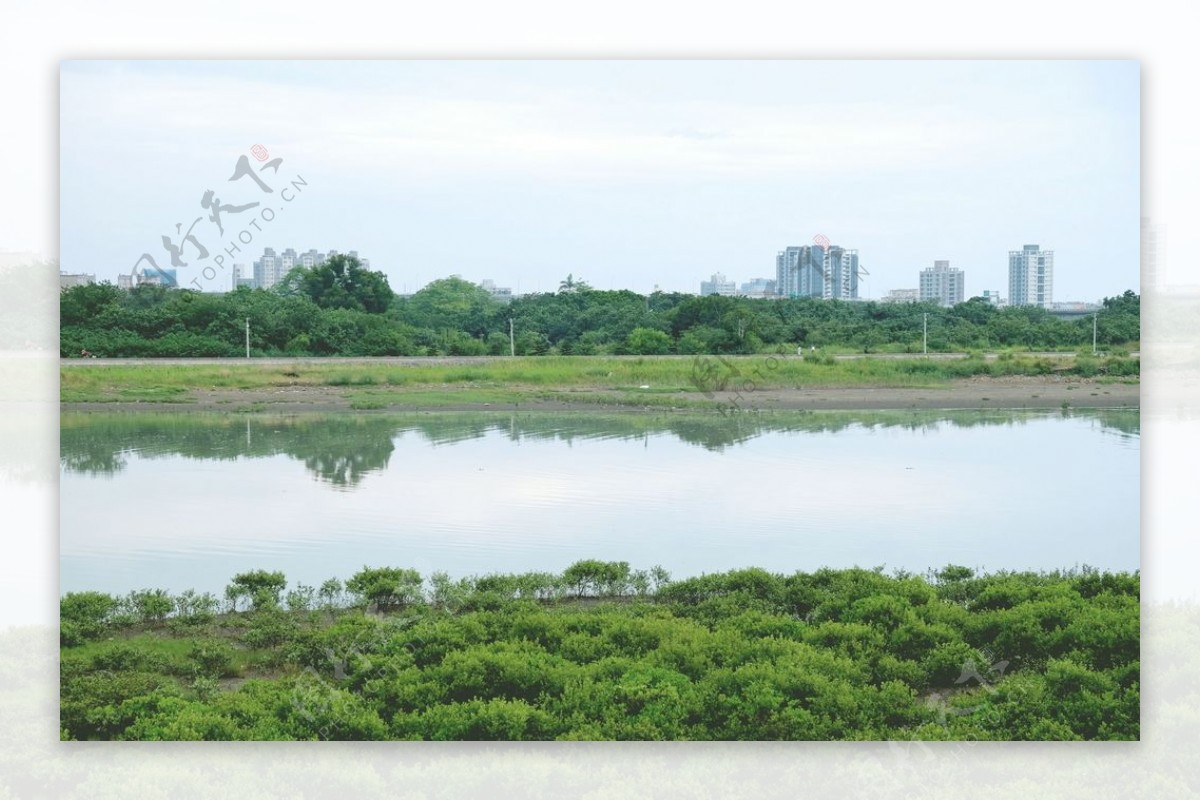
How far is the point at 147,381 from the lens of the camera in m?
6.93

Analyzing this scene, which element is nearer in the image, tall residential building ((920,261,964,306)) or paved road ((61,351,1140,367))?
tall residential building ((920,261,964,306))

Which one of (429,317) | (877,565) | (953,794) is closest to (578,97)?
(429,317)

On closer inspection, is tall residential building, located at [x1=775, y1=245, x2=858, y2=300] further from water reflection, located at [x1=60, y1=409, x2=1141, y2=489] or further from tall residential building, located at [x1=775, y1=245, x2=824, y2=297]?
water reflection, located at [x1=60, y1=409, x2=1141, y2=489]

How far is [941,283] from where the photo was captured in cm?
569

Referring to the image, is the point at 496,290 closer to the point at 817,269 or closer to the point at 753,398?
the point at 817,269

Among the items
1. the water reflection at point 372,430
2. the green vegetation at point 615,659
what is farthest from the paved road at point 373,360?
the green vegetation at point 615,659

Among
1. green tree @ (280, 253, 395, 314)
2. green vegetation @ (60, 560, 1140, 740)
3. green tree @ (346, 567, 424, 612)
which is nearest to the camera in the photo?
green vegetation @ (60, 560, 1140, 740)

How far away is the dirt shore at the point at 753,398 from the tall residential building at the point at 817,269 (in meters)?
1.98

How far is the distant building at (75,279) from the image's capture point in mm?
4887

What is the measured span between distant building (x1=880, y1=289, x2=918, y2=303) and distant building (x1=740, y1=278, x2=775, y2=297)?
581 mm

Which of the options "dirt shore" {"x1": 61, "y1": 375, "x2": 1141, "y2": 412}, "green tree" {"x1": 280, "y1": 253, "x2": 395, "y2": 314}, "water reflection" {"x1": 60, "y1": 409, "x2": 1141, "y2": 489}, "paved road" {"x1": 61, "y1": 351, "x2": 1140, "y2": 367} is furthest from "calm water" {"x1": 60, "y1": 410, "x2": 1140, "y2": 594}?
"green tree" {"x1": 280, "y1": 253, "x2": 395, "y2": 314}

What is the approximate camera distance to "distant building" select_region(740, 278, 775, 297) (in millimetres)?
5758

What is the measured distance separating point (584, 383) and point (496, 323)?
1.23 m

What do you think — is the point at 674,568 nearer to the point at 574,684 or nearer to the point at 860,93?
the point at 574,684
